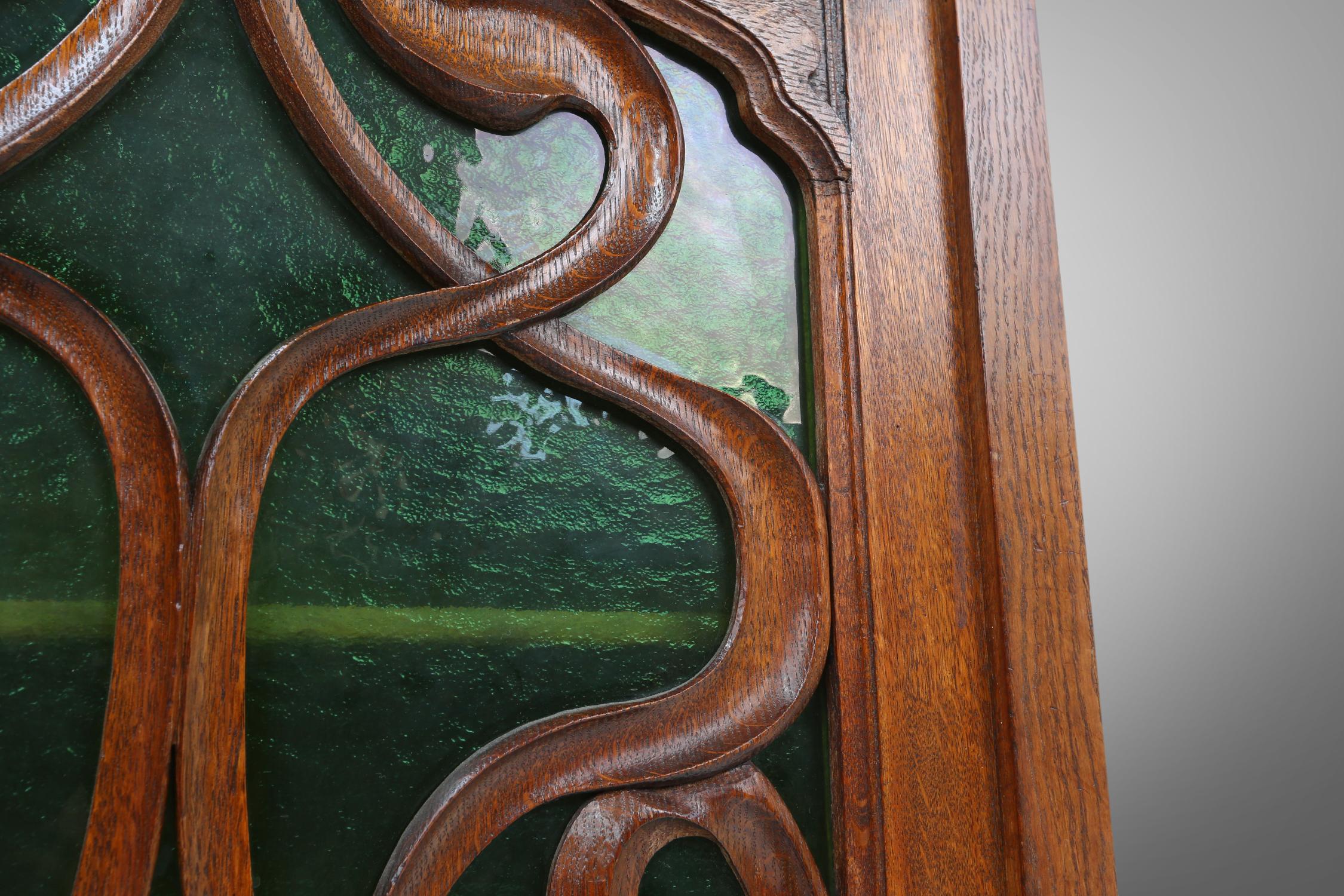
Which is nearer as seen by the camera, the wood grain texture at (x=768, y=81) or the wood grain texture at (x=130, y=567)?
the wood grain texture at (x=130, y=567)

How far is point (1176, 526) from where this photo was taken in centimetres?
81

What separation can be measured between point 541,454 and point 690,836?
0.63ft

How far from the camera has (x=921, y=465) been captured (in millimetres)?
476

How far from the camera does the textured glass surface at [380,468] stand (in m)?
0.38

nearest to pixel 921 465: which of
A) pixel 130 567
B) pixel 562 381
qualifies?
pixel 562 381

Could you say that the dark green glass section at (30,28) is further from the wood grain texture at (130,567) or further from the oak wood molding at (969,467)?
the oak wood molding at (969,467)

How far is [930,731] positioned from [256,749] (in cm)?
31

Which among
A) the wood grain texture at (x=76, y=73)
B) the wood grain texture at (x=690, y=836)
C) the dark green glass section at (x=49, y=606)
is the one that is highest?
the wood grain texture at (x=76, y=73)

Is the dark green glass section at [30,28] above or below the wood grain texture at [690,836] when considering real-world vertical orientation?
above

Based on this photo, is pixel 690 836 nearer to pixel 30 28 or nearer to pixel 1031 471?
pixel 1031 471

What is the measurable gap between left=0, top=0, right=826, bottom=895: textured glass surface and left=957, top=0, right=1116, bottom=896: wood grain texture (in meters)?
0.11

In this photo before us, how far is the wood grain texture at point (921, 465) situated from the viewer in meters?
0.44

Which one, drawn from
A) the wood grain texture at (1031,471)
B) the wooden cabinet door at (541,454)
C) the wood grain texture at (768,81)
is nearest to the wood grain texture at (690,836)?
the wooden cabinet door at (541,454)

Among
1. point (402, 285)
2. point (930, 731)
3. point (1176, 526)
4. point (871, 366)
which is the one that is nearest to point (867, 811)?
point (930, 731)
